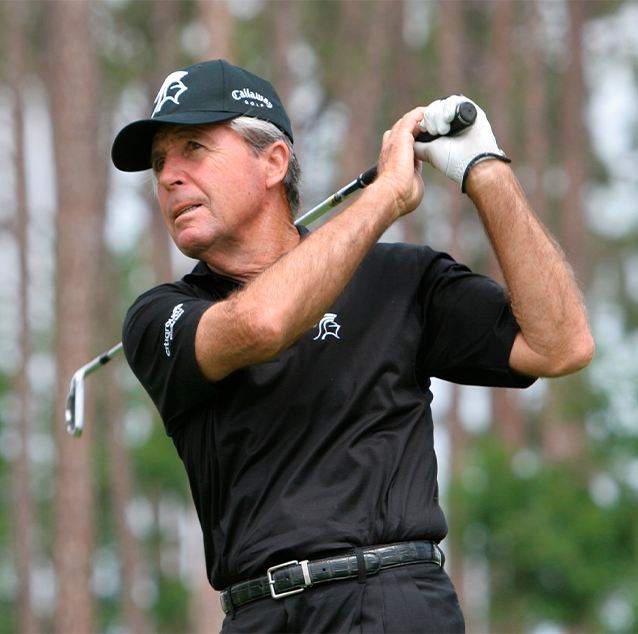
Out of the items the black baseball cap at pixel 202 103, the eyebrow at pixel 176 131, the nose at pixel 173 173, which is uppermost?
the black baseball cap at pixel 202 103

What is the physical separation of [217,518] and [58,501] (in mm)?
14688

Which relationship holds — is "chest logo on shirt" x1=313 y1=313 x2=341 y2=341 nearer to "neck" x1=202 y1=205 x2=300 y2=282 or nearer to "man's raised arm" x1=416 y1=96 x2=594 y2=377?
"neck" x1=202 y1=205 x2=300 y2=282

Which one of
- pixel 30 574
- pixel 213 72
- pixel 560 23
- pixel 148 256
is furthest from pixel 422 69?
pixel 213 72

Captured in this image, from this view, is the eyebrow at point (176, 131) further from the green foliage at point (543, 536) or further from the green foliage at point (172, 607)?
the green foliage at point (172, 607)

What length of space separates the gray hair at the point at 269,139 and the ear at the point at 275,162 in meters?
0.02

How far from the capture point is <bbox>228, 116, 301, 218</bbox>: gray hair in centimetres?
365

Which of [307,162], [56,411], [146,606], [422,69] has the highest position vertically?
[422,69]

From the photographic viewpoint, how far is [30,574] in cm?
2502

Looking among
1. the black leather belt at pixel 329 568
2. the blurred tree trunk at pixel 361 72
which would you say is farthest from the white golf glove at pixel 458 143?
the blurred tree trunk at pixel 361 72

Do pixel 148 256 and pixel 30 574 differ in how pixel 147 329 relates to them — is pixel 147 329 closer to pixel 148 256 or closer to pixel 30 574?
pixel 30 574

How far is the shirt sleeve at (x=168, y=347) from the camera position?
3.28m

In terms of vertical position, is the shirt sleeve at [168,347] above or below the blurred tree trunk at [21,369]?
below

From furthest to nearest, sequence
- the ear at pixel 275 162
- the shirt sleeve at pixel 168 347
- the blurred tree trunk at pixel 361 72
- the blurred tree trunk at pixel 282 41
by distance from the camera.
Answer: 1. the blurred tree trunk at pixel 361 72
2. the blurred tree trunk at pixel 282 41
3. the ear at pixel 275 162
4. the shirt sleeve at pixel 168 347

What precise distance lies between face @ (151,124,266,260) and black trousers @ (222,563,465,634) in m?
1.11
